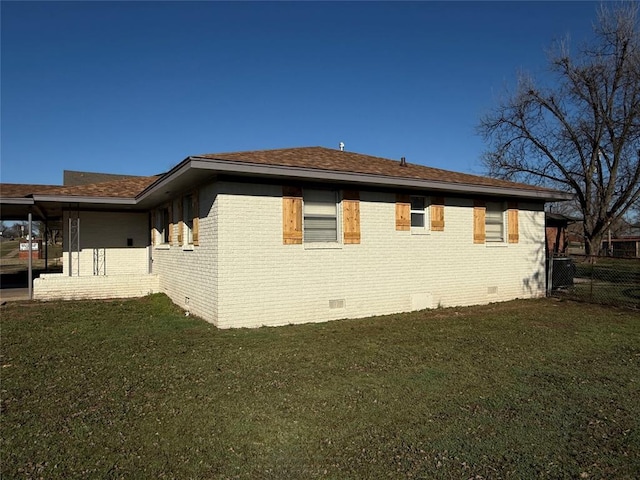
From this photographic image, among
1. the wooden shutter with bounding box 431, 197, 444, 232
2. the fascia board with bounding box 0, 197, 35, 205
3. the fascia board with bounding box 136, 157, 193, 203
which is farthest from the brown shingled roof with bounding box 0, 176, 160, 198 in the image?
the wooden shutter with bounding box 431, 197, 444, 232

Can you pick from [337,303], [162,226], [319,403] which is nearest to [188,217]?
[162,226]

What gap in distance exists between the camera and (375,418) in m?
3.93

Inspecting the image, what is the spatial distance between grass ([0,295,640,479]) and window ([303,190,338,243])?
2051 mm

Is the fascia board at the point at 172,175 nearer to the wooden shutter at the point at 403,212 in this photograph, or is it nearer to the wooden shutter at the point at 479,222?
the wooden shutter at the point at 403,212

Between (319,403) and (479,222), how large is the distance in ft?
27.1

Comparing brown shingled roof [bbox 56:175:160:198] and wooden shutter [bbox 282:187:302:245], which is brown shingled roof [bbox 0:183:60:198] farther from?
wooden shutter [bbox 282:187:302:245]

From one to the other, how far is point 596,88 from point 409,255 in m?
21.5

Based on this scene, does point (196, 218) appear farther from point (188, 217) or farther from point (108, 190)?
point (108, 190)

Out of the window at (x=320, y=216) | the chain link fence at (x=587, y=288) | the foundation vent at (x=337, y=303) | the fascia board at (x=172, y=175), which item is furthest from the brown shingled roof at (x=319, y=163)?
the chain link fence at (x=587, y=288)

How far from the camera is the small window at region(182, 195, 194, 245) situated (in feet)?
32.6

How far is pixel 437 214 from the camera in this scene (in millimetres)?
10422

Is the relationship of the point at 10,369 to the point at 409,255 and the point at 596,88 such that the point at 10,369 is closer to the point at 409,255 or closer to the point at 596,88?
the point at 409,255

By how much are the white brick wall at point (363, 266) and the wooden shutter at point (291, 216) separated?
0.11 m

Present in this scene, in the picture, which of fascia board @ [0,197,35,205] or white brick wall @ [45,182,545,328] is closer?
white brick wall @ [45,182,545,328]
